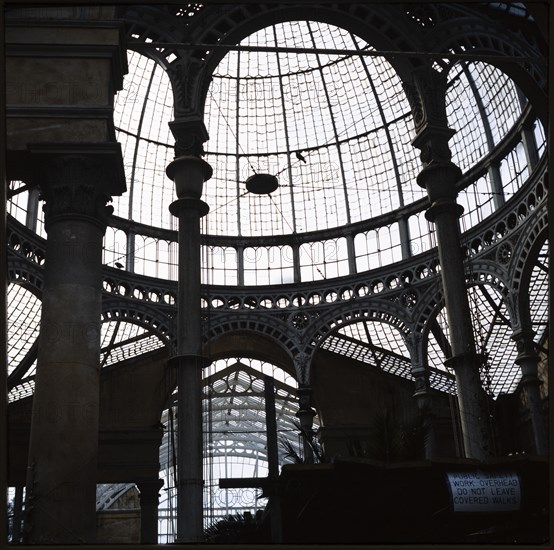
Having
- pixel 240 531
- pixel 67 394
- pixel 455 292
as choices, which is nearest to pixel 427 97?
pixel 455 292

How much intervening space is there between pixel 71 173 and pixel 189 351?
6092mm

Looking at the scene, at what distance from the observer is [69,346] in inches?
500

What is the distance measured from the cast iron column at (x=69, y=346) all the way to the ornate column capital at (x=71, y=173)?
16 millimetres

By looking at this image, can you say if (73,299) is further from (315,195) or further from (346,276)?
(315,195)

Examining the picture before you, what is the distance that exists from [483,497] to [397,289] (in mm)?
27121

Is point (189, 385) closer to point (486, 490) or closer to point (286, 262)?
point (486, 490)

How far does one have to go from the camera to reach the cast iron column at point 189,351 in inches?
675

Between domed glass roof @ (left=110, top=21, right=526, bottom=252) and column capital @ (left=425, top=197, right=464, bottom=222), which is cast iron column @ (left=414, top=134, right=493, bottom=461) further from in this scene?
domed glass roof @ (left=110, top=21, right=526, bottom=252)

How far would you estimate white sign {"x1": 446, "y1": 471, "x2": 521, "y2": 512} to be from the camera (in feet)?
35.8

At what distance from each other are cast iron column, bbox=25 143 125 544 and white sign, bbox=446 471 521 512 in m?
5.08

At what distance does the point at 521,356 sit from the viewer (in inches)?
1212

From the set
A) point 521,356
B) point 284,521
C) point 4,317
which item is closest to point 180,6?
point 284,521

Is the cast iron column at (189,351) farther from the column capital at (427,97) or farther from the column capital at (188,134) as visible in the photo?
the column capital at (427,97)

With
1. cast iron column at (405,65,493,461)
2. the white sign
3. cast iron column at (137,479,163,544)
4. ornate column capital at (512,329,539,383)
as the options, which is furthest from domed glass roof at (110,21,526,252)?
the white sign
